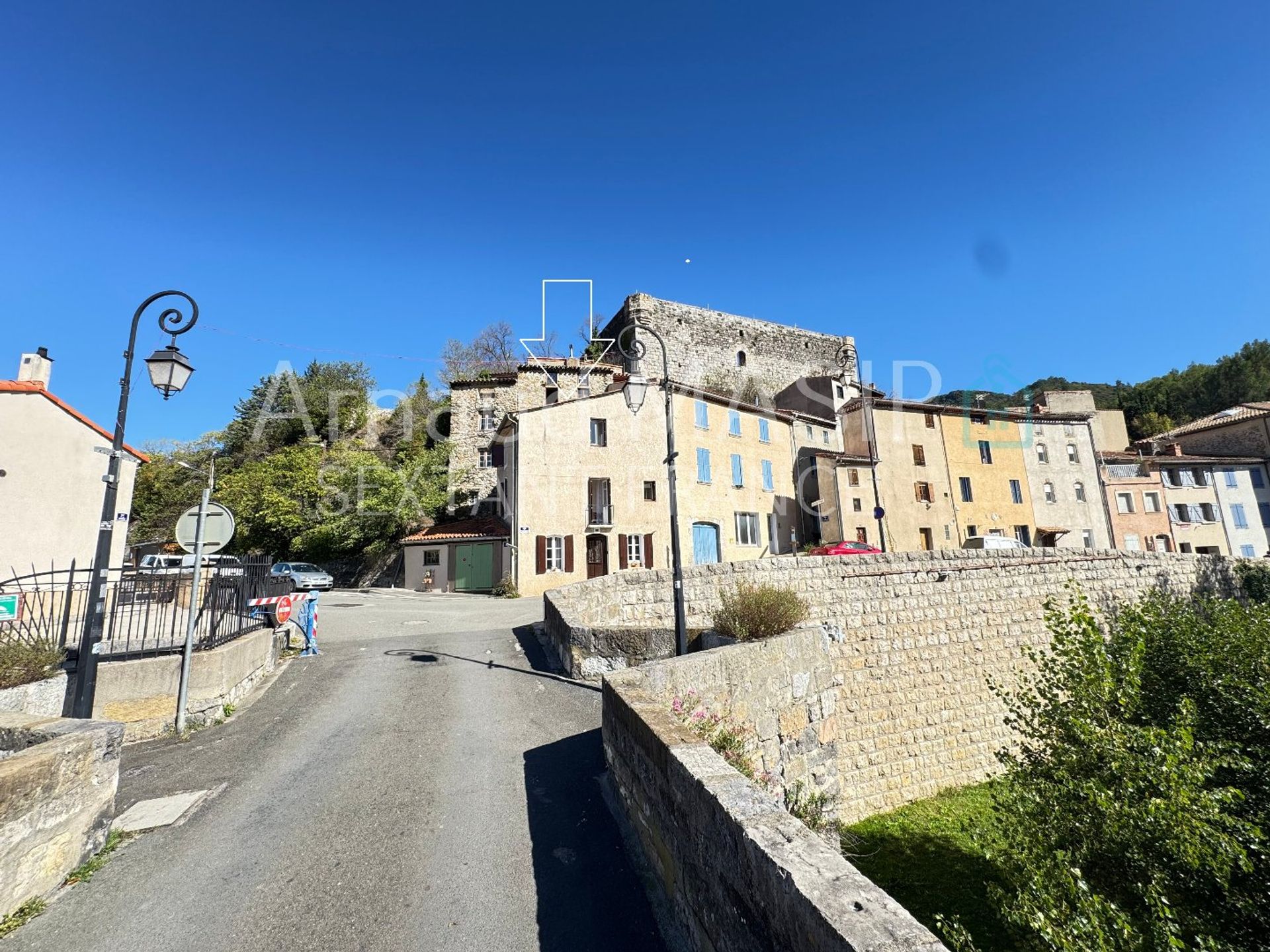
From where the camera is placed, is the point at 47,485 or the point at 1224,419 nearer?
the point at 47,485

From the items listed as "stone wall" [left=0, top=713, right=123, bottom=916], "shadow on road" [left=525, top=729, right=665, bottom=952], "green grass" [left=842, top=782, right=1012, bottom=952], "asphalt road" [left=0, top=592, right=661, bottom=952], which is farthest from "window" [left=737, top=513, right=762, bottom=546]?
"stone wall" [left=0, top=713, right=123, bottom=916]

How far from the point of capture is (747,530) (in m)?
27.1

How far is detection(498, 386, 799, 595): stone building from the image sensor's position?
931 inches

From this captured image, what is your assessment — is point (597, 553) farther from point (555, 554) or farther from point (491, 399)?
point (491, 399)

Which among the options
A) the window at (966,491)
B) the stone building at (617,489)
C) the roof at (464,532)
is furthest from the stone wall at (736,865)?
the window at (966,491)

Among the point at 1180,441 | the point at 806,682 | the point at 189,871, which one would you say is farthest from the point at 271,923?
the point at 1180,441

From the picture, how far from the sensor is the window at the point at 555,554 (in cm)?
2356

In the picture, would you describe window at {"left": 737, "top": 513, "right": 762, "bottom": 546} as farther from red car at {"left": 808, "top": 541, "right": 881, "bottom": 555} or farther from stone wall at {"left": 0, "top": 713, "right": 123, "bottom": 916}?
stone wall at {"left": 0, "top": 713, "right": 123, "bottom": 916}

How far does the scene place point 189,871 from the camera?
4188 millimetres

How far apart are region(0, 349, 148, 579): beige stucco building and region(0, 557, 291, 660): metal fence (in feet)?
10.5

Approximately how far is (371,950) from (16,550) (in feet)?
52.7

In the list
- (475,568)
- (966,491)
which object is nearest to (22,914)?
(475,568)

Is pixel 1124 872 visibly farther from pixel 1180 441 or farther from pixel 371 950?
pixel 1180 441

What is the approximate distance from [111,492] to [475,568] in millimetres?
20398
